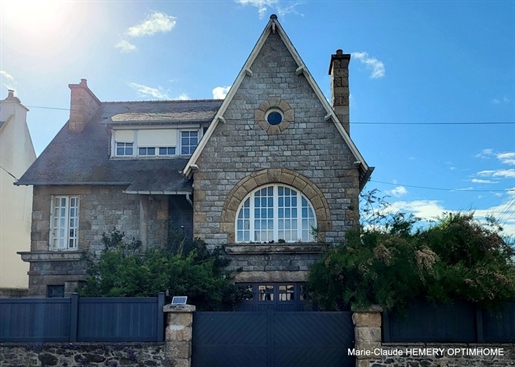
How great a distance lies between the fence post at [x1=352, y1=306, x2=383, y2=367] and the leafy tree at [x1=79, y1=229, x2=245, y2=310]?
3.78m

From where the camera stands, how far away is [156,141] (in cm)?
1858

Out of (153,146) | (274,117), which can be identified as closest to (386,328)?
(274,117)

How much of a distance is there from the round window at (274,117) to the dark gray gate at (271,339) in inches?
254

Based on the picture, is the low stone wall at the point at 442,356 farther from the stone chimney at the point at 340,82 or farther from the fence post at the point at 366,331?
the stone chimney at the point at 340,82

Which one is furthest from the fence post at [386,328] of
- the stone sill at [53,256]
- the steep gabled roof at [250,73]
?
the stone sill at [53,256]

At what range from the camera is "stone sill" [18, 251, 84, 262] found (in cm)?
1673

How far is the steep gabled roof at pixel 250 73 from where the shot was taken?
15562 mm

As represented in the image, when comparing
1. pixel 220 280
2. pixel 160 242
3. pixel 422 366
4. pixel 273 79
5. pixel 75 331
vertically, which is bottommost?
pixel 422 366

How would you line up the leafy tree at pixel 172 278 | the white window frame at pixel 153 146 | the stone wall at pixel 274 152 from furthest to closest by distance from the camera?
1. the white window frame at pixel 153 146
2. the stone wall at pixel 274 152
3. the leafy tree at pixel 172 278

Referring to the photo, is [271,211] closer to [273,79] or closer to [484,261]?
[273,79]

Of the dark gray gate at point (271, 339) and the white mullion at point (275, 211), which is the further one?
the white mullion at point (275, 211)

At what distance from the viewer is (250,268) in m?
15.2

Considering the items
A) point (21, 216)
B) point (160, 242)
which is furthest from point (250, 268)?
point (21, 216)

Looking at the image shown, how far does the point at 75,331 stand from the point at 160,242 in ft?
18.4
